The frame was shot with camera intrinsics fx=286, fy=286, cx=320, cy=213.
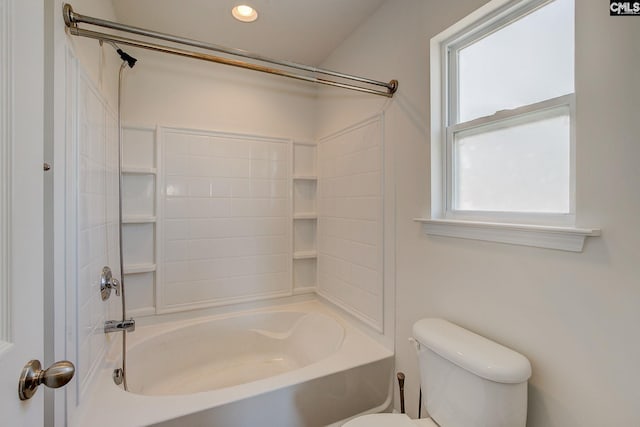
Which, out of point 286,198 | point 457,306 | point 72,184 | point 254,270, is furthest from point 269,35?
point 457,306

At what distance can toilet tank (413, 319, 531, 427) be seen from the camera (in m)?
0.95

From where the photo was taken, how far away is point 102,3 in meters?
1.52

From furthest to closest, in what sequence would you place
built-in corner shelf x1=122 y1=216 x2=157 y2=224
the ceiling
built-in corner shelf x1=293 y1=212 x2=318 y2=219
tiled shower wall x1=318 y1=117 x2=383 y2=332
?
1. built-in corner shelf x1=293 y1=212 x2=318 y2=219
2. built-in corner shelf x1=122 y1=216 x2=157 y2=224
3. tiled shower wall x1=318 y1=117 x2=383 y2=332
4. the ceiling

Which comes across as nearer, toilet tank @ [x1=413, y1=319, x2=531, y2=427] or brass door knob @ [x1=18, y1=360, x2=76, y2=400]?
brass door knob @ [x1=18, y1=360, x2=76, y2=400]

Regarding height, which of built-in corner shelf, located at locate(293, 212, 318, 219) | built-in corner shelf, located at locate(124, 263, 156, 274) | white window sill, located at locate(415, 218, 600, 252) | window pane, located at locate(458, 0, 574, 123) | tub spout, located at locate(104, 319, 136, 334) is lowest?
tub spout, located at locate(104, 319, 136, 334)

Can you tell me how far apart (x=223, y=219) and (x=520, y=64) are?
6.65 ft

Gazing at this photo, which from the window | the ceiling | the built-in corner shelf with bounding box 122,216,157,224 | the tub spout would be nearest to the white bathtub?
the tub spout

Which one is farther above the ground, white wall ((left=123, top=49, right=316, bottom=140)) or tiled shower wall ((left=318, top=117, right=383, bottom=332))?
white wall ((left=123, top=49, right=316, bottom=140))

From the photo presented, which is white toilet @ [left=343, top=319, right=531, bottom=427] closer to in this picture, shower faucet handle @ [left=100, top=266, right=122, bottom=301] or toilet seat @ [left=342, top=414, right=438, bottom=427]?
toilet seat @ [left=342, top=414, right=438, bottom=427]

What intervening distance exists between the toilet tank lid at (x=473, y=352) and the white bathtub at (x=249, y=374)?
54cm

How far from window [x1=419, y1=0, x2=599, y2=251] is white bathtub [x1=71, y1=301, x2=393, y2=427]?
942 millimetres

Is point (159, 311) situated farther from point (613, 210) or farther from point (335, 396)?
point (613, 210)
